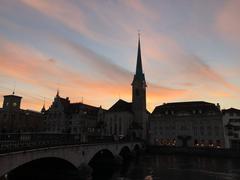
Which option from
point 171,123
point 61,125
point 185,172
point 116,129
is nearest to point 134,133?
point 116,129

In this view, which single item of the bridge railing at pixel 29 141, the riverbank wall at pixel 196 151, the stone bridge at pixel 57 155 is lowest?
the riverbank wall at pixel 196 151

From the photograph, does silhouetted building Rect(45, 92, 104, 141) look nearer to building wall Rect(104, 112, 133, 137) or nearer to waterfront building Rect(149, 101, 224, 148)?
building wall Rect(104, 112, 133, 137)

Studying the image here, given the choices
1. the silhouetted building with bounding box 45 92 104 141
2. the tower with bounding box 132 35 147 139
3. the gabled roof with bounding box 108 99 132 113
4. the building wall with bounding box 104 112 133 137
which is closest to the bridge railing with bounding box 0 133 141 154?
the silhouetted building with bounding box 45 92 104 141

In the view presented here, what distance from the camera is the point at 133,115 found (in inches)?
5217

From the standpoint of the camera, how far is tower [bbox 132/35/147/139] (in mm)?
128387

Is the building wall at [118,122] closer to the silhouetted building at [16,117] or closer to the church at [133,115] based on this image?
the church at [133,115]

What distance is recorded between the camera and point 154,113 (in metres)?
122

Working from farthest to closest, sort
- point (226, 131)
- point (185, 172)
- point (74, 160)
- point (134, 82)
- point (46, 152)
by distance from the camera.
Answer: point (134, 82) → point (226, 131) → point (185, 172) → point (74, 160) → point (46, 152)

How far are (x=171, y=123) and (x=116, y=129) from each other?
1042 inches

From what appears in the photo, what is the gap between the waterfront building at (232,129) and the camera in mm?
101375

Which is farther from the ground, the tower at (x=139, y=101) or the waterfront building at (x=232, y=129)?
the tower at (x=139, y=101)

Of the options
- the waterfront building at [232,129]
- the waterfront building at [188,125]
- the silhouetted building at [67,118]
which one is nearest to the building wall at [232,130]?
the waterfront building at [232,129]

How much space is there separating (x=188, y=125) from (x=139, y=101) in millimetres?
29336

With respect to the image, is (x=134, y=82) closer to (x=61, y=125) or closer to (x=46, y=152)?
(x=61, y=125)
